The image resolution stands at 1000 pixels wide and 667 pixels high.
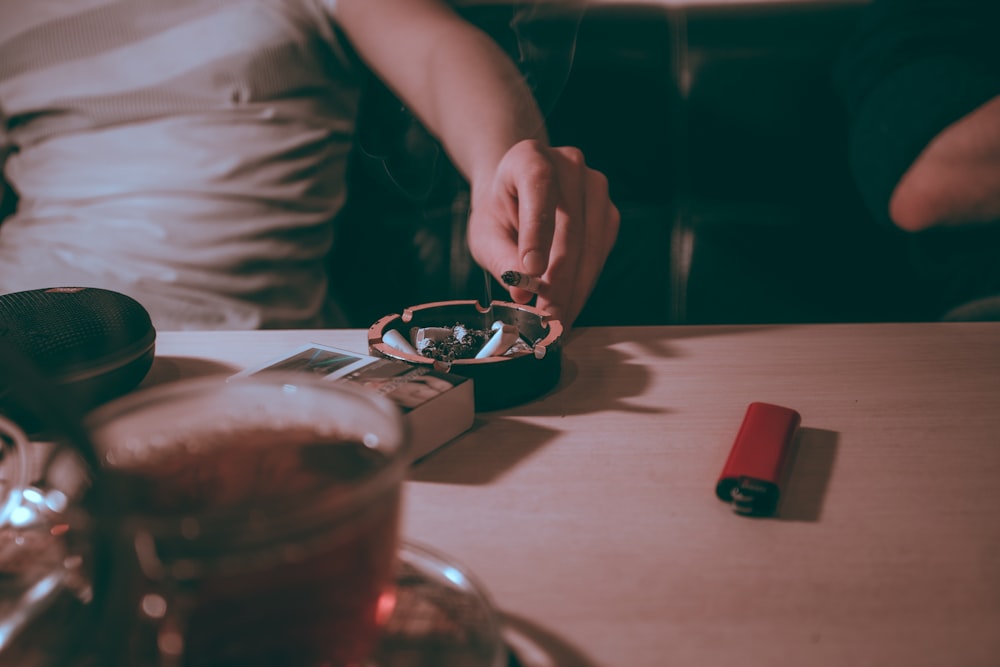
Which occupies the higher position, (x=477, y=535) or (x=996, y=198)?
(x=996, y=198)

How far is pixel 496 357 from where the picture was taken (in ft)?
1.52

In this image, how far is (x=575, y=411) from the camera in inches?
18.0

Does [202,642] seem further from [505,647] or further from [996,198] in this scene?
[996,198]

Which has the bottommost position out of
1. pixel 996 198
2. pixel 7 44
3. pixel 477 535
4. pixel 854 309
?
pixel 854 309

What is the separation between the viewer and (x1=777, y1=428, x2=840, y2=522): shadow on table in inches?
13.3

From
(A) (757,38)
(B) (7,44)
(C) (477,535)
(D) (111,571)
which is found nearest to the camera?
(D) (111,571)

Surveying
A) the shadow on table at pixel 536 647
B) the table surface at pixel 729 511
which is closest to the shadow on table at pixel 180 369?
the table surface at pixel 729 511

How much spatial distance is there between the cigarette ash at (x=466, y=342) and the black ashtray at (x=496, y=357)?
1cm

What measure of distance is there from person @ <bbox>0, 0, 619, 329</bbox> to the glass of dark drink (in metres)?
0.60

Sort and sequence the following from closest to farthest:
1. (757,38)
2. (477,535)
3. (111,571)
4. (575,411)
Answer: (111,571) < (477,535) < (575,411) < (757,38)

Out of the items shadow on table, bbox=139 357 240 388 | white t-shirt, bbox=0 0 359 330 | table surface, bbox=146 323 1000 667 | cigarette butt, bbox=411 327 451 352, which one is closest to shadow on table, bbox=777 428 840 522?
table surface, bbox=146 323 1000 667

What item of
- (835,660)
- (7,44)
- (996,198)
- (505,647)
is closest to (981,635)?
(835,660)

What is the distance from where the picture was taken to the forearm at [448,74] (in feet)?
2.93

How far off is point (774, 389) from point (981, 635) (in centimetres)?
24
